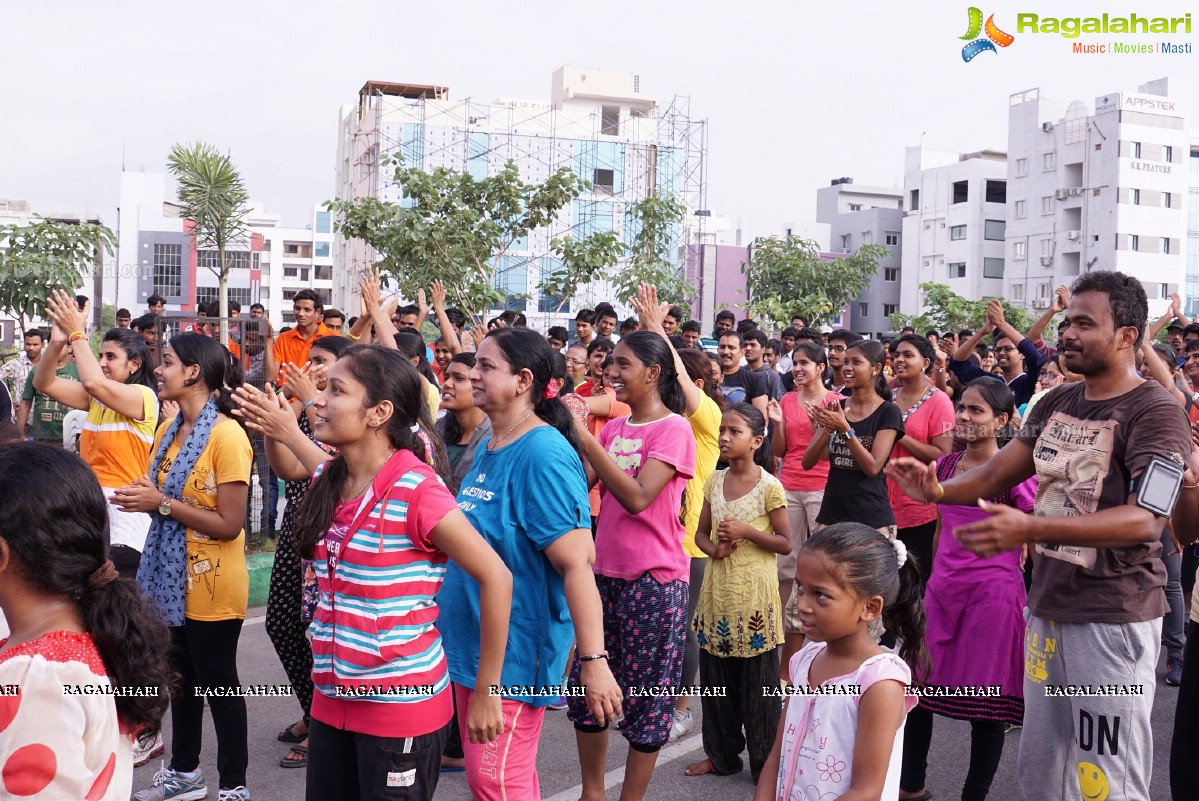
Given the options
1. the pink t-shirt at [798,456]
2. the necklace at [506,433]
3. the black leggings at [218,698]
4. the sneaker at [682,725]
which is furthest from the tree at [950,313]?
the necklace at [506,433]

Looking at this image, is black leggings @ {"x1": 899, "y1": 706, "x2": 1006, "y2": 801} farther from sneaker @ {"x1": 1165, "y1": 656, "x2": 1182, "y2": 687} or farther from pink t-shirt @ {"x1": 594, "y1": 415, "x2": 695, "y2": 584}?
sneaker @ {"x1": 1165, "y1": 656, "x2": 1182, "y2": 687}

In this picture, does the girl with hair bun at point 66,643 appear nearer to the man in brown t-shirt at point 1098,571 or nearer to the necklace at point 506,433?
the necklace at point 506,433

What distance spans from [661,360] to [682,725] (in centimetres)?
208

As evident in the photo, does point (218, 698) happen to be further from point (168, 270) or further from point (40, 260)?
point (168, 270)

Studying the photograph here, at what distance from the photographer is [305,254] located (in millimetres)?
98062

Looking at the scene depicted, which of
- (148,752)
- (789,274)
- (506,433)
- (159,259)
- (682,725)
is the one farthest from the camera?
(159,259)

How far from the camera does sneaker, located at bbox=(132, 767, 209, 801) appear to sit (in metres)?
4.46

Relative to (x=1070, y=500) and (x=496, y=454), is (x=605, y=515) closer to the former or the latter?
(x=496, y=454)

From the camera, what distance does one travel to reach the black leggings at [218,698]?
4.40 metres

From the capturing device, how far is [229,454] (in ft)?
14.6

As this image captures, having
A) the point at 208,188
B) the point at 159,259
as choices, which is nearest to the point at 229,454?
the point at 208,188

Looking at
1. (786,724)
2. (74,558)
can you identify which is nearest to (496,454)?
(786,724)

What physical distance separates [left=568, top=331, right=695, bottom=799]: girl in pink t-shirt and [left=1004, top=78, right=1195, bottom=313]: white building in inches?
2019

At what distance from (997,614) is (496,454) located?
7.55 feet
